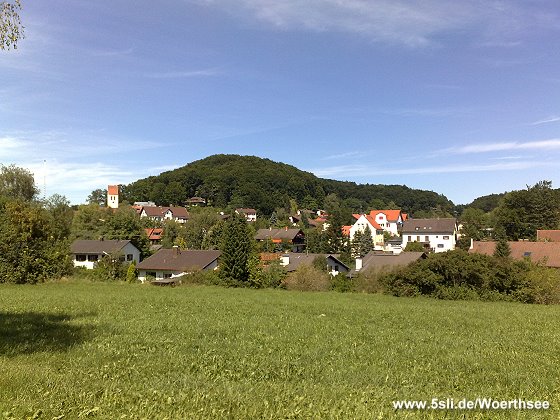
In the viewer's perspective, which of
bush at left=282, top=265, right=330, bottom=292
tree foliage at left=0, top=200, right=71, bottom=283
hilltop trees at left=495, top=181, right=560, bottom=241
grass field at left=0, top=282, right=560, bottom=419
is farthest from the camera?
hilltop trees at left=495, top=181, right=560, bottom=241

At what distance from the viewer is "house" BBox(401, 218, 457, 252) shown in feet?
333

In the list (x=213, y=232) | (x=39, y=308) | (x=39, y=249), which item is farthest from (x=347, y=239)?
(x=39, y=308)

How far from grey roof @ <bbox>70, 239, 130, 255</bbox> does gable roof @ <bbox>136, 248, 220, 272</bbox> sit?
9190 millimetres

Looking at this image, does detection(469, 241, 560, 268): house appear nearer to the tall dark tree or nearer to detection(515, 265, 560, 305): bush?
detection(515, 265, 560, 305): bush

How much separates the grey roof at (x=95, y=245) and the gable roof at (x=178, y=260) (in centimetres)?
919

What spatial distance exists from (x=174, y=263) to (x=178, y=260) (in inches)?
36.0

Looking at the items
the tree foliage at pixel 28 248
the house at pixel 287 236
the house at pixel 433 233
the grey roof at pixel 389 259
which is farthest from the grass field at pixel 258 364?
the house at pixel 433 233

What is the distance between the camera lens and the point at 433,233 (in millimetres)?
102688

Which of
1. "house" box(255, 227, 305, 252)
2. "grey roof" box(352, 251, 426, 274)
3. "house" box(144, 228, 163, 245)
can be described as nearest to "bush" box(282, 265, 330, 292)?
"grey roof" box(352, 251, 426, 274)

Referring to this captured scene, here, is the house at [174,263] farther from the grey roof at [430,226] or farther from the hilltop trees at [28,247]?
the grey roof at [430,226]

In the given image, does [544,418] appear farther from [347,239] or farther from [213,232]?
[347,239]

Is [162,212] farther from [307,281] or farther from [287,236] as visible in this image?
[307,281]

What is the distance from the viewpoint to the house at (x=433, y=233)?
102 metres

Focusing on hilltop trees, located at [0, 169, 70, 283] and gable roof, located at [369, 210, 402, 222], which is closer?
hilltop trees, located at [0, 169, 70, 283]
